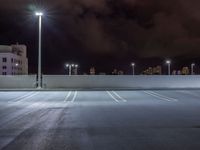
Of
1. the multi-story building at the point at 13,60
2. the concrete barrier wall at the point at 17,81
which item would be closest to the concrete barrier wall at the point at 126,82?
the concrete barrier wall at the point at 17,81

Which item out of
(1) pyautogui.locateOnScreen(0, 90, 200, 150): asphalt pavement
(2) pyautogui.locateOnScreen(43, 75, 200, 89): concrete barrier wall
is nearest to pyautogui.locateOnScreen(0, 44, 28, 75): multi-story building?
(2) pyautogui.locateOnScreen(43, 75, 200, 89): concrete barrier wall

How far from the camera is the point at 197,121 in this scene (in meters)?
16.1


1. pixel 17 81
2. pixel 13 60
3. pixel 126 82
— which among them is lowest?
pixel 126 82

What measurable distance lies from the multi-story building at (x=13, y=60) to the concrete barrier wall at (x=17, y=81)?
10300 cm

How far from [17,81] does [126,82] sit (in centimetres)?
1360

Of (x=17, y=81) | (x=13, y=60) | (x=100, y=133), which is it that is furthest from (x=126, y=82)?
(x=13, y=60)

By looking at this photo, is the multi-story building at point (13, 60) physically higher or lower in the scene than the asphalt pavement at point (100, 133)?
higher

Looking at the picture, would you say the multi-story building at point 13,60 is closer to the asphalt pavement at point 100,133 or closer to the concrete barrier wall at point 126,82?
the concrete barrier wall at point 126,82

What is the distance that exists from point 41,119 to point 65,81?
3532cm

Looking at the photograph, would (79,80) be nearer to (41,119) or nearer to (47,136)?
(41,119)

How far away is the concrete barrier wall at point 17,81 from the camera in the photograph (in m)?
51.0

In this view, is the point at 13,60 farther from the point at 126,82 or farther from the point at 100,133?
the point at 100,133

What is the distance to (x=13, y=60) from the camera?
516ft

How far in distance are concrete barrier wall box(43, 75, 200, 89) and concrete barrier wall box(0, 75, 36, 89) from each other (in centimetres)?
283
